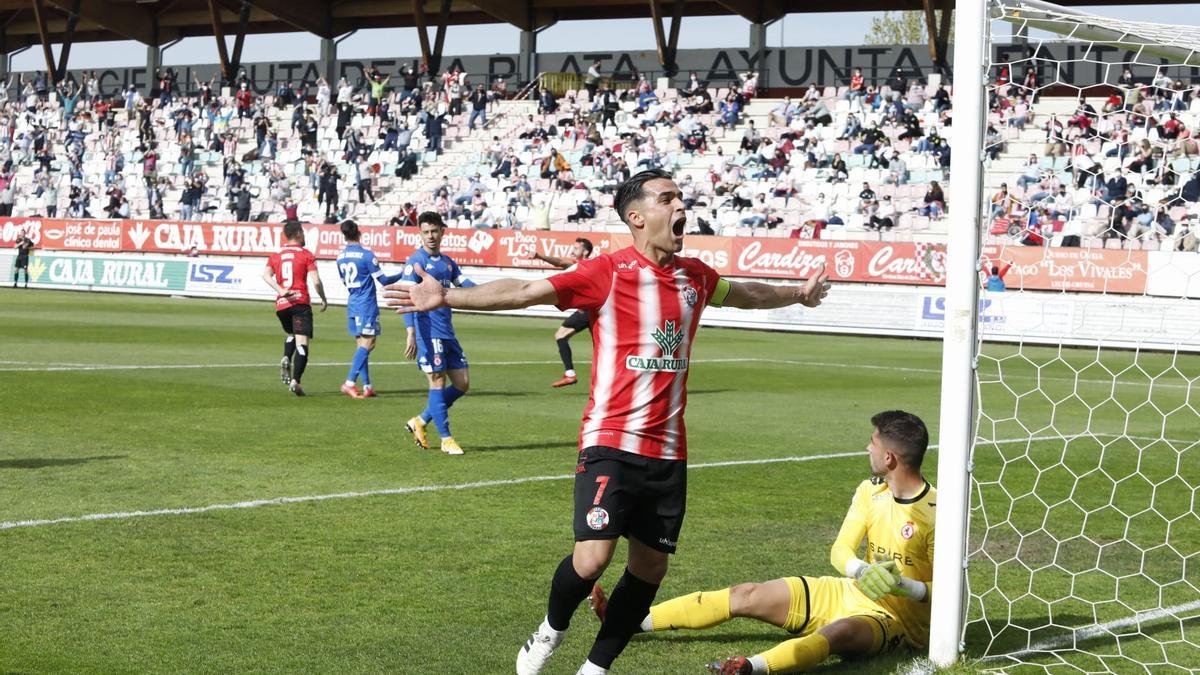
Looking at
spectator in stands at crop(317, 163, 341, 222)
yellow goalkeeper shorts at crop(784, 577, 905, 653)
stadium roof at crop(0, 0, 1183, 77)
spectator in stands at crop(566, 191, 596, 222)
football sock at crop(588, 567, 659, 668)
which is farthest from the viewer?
stadium roof at crop(0, 0, 1183, 77)

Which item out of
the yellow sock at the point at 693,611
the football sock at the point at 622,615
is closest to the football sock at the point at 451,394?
the yellow sock at the point at 693,611

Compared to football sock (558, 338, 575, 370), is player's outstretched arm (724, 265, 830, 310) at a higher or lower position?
higher

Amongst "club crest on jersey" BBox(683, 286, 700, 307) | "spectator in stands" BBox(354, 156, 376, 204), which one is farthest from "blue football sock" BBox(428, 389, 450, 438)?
"spectator in stands" BBox(354, 156, 376, 204)

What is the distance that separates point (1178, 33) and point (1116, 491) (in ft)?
14.2

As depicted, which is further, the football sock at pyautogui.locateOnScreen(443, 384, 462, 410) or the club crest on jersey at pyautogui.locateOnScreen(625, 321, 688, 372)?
the football sock at pyautogui.locateOnScreen(443, 384, 462, 410)

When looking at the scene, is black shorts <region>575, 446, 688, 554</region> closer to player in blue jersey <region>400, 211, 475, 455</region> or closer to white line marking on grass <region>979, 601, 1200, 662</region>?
white line marking on grass <region>979, 601, 1200, 662</region>

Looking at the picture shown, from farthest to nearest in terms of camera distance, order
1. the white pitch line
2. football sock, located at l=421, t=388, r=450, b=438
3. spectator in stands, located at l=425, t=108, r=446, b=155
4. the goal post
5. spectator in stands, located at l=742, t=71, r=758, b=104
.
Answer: spectator in stands, located at l=425, t=108, r=446, b=155
spectator in stands, located at l=742, t=71, r=758, b=104
football sock, located at l=421, t=388, r=450, b=438
the white pitch line
the goal post

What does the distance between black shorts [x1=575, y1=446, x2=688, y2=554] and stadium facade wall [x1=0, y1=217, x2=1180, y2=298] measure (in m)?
15.6

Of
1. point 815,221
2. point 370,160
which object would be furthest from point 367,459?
point 370,160

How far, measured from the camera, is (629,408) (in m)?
5.07

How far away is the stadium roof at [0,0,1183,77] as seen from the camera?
45.7 m

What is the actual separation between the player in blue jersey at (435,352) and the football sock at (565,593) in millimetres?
6112

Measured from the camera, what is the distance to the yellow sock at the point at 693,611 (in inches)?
230

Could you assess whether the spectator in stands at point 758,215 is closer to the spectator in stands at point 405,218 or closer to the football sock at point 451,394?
the spectator in stands at point 405,218
